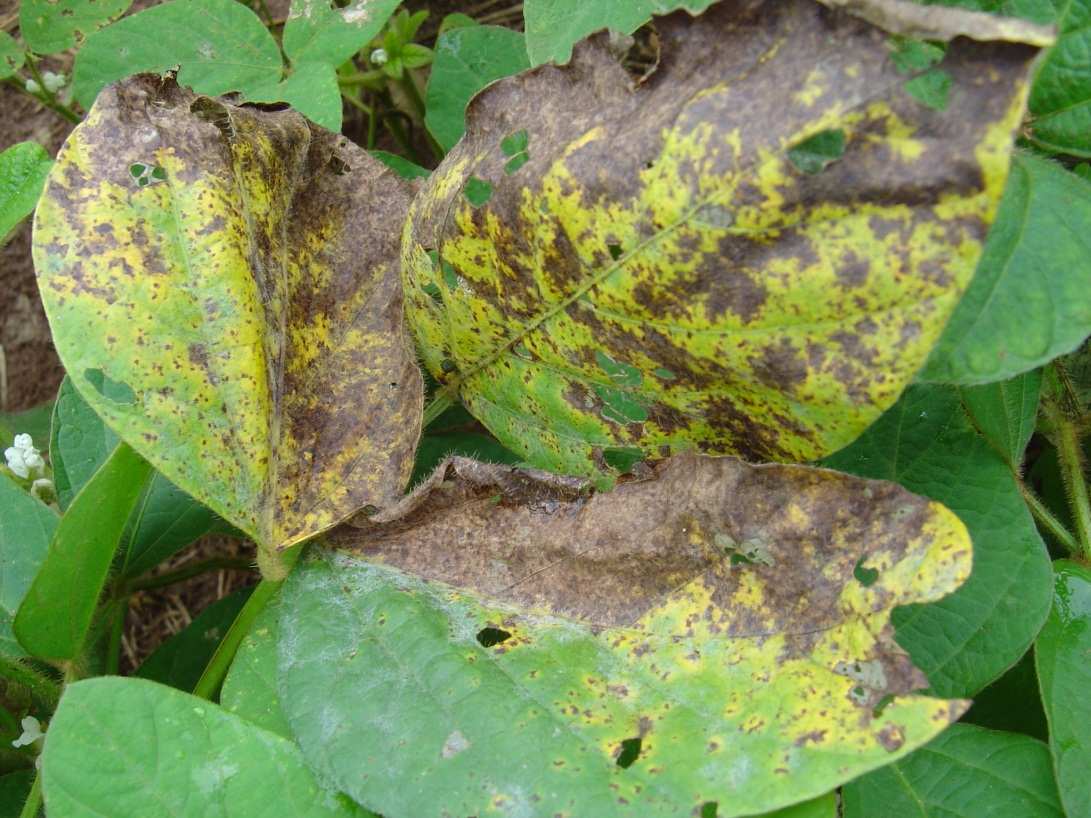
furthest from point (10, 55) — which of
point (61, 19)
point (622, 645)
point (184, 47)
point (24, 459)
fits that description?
point (622, 645)

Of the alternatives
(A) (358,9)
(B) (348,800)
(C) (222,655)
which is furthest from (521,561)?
(A) (358,9)

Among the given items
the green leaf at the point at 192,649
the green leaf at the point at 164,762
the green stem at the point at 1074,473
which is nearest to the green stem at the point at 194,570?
the green leaf at the point at 192,649

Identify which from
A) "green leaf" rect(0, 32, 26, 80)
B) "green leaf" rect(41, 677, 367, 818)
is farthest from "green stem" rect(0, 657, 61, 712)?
"green leaf" rect(0, 32, 26, 80)

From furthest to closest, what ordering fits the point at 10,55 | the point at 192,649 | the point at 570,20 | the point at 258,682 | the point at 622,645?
1. the point at 10,55
2. the point at 192,649
3. the point at 570,20
4. the point at 258,682
5. the point at 622,645

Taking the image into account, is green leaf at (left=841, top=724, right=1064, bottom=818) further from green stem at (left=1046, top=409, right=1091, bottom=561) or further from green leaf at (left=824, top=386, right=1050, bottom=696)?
green stem at (left=1046, top=409, right=1091, bottom=561)

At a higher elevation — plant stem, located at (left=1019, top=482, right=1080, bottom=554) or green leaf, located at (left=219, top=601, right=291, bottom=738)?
green leaf, located at (left=219, top=601, right=291, bottom=738)

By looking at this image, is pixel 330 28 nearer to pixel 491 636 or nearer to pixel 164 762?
pixel 491 636

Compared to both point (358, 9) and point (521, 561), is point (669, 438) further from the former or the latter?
point (358, 9)
